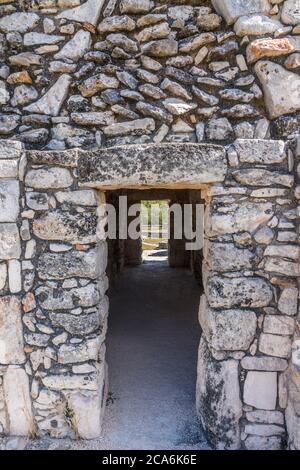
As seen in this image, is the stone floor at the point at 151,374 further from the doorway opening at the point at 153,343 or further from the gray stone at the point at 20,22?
the gray stone at the point at 20,22

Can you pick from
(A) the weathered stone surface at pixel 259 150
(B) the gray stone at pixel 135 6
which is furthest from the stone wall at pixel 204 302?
(B) the gray stone at pixel 135 6

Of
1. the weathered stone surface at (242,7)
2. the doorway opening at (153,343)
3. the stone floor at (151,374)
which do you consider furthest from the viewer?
the doorway opening at (153,343)

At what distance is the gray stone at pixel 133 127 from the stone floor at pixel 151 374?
7.96 ft

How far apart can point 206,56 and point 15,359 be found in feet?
9.11

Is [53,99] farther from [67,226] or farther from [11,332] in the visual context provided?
[11,332]

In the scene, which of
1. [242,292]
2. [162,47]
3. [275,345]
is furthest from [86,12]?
[275,345]

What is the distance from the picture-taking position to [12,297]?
2525mm

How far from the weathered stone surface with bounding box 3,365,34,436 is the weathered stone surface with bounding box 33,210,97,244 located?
1.09 m

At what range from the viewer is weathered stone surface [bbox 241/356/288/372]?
247cm

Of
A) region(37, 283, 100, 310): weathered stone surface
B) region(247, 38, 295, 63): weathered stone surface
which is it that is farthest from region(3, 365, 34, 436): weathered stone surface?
region(247, 38, 295, 63): weathered stone surface

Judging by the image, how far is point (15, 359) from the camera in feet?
8.46

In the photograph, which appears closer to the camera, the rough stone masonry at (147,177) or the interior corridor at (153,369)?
the rough stone masonry at (147,177)

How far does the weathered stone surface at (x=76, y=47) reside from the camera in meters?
2.56

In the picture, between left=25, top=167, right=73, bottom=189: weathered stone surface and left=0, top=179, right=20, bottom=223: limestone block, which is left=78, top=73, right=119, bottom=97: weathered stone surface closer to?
left=25, top=167, right=73, bottom=189: weathered stone surface
